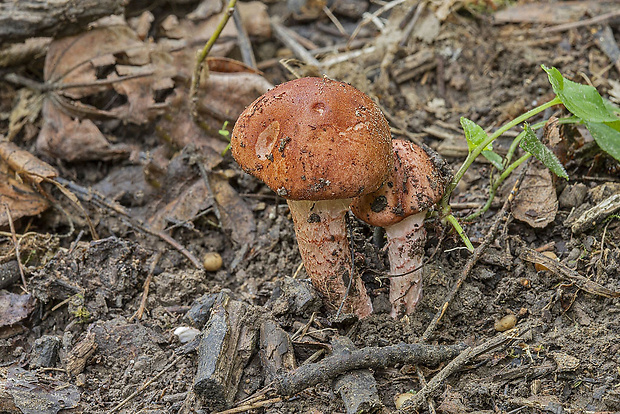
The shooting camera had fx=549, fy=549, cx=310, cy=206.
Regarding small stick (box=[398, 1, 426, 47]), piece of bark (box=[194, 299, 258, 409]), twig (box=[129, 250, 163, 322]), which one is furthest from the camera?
small stick (box=[398, 1, 426, 47])

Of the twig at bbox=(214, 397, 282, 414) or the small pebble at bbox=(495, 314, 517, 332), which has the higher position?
the twig at bbox=(214, 397, 282, 414)

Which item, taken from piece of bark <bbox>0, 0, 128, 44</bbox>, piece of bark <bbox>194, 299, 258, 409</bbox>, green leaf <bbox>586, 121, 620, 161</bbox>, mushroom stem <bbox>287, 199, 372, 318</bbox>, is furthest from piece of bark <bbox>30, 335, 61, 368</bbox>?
green leaf <bbox>586, 121, 620, 161</bbox>

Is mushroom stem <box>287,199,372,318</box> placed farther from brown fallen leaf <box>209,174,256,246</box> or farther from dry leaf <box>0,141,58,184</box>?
dry leaf <box>0,141,58,184</box>

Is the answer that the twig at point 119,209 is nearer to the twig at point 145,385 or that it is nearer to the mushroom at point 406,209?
the twig at point 145,385

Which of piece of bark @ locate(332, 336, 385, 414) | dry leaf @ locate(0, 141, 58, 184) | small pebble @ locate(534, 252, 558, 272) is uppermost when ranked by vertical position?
dry leaf @ locate(0, 141, 58, 184)

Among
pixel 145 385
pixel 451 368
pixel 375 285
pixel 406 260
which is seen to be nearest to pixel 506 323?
pixel 451 368
